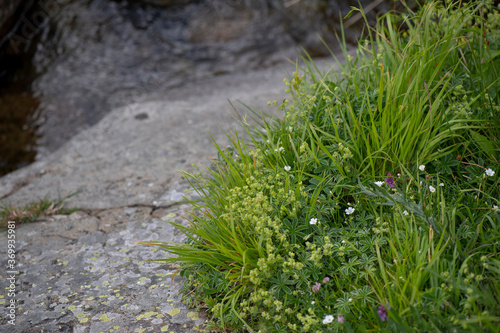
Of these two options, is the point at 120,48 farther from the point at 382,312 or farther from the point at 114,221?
the point at 382,312

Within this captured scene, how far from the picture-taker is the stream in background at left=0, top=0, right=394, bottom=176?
16.9ft

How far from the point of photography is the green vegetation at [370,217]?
169 cm

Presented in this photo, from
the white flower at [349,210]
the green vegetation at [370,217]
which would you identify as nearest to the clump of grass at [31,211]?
the green vegetation at [370,217]

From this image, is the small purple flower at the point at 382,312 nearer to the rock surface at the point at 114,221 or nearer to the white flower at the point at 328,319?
the white flower at the point at 328,319

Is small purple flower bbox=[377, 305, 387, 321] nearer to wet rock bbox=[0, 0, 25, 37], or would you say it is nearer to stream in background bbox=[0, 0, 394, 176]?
stream in background bbox=[0, 0, 394, 176]

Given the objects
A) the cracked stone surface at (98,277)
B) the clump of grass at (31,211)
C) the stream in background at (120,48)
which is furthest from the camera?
the stream in background at (120,48)

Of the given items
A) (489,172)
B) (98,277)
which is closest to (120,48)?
(98,277)

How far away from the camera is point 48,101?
5.29 meters

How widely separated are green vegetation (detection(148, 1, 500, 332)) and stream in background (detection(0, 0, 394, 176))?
3402 mm

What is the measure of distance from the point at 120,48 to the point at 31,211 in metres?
3.91

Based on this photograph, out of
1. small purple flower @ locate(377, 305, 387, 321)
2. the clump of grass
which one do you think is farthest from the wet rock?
small purple flower @ locate(377, 305, 387, 321)

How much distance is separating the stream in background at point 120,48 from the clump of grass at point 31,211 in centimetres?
182

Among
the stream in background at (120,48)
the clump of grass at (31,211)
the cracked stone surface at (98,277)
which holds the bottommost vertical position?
the cracked stone surface at (98,277)

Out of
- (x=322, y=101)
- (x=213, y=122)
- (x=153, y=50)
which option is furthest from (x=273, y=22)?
(x=322, y=101)
